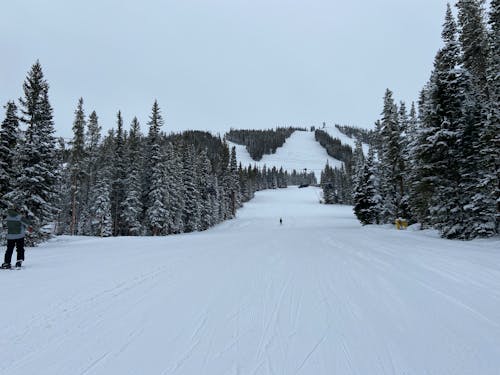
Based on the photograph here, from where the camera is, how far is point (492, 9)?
17062 mm

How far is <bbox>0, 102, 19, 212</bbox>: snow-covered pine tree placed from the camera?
19.4 meters

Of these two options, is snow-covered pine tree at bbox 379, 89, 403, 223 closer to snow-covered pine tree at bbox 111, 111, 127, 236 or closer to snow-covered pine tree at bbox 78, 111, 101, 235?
snow-covered pine tree at bbox 111, 111, 127, 236

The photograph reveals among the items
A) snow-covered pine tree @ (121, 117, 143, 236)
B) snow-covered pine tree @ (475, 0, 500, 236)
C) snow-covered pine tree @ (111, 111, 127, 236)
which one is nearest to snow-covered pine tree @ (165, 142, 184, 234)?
snow-covered pine tree @ (121, 117, 143, 236)

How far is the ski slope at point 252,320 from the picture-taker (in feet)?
11.1

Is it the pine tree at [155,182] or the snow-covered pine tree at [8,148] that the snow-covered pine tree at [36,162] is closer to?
the snow-covered pine tree at [8,148]

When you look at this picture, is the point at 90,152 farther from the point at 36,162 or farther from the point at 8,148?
the point at 36,162

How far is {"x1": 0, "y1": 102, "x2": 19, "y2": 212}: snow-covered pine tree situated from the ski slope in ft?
47.5

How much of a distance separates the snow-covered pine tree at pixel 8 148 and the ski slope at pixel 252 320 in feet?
47.5

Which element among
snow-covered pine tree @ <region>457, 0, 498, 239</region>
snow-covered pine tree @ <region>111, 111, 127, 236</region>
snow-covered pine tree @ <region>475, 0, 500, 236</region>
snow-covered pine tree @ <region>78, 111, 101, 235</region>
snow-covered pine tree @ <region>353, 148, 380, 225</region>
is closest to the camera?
→ snow-covered pine tree @ <region>475, 0, 500, 236</region>

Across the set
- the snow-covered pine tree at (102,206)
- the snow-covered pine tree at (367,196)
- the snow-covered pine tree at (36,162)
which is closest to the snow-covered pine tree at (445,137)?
the snow-covered pine tree at (367,196)

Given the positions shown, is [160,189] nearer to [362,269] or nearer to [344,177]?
[362,269]

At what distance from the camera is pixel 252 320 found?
15.3ft

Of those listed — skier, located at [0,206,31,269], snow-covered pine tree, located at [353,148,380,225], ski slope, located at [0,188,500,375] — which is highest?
snow-covered pine tree, located at [353,148,380,225]

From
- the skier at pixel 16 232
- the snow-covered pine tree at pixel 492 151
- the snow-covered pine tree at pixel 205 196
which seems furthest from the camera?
the snow-covered pine tree at pixel 205 196
